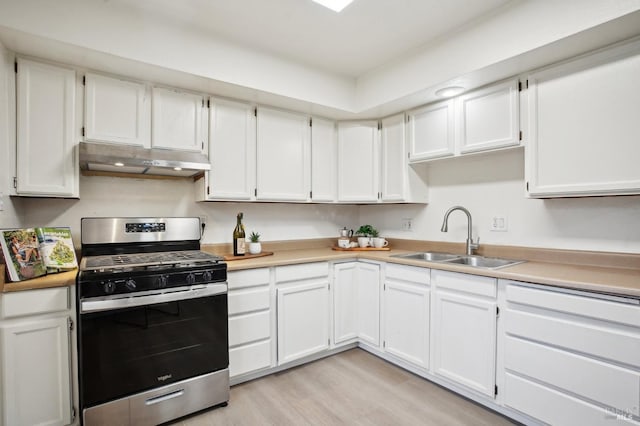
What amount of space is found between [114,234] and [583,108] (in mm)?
3000

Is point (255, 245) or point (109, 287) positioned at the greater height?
point (255, 245)

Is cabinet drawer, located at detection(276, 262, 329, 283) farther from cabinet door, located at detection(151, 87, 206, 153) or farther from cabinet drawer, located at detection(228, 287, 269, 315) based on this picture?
cabinet door, located at detection(151, 87, 206, 153)

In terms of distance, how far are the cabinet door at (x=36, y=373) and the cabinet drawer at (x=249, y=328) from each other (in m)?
0.88

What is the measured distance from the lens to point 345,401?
82.2 inches

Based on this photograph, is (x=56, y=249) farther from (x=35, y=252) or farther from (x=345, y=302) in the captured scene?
(x=345, y=302)

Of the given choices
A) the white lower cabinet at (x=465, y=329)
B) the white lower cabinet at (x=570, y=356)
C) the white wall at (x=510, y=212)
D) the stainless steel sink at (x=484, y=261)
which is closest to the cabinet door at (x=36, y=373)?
the white lower cabinet at (x=465, y=329)

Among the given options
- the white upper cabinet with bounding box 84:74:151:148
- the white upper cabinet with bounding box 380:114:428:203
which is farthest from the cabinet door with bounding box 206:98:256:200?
the white upper cabinet with bounding box 380:114:428:203

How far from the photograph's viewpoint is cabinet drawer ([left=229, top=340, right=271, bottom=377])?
7.27 ft

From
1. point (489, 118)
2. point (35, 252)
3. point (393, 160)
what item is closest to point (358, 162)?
point (393, 160)

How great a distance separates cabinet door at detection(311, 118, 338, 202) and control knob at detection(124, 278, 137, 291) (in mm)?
1637

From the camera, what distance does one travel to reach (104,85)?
209 centimetres

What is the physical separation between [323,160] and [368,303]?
1335 millimetres

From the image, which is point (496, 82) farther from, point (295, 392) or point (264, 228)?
point (295, 392)

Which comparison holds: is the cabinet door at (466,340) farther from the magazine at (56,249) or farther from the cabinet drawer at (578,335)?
the magazine at (56,249)
